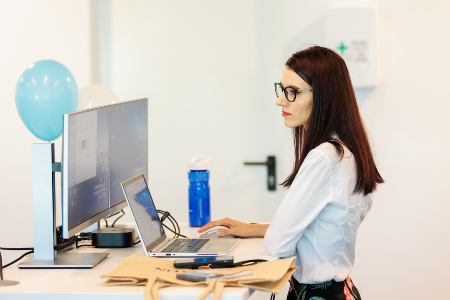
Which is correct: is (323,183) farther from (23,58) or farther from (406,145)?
(23,58)

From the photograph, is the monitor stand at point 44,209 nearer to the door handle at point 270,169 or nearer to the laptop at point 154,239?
the laptop at point 154,239

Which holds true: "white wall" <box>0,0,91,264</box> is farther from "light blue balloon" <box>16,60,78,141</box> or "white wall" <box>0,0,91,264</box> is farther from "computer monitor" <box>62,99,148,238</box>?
"computer monitor" <box>62,99,148,238</box>

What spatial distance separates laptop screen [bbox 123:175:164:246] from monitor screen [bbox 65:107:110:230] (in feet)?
0.40

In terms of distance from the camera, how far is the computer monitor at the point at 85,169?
123 cm

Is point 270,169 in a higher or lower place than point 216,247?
higher

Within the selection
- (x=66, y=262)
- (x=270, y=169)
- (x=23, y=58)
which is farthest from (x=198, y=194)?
(x=23, y=58)

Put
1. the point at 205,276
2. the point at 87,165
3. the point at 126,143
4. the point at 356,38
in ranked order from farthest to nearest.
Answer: the point at 356,38 < the point at 126,143 < the point at 87,165 < the point at 205,276

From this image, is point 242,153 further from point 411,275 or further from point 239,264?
point 239,264

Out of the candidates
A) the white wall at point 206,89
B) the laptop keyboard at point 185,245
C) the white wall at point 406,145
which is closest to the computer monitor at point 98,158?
the laptop keyboard at point 185,245

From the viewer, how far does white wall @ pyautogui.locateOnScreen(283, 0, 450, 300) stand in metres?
2.41

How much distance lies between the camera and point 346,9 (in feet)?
7.84

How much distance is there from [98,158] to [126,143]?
0.25 metres

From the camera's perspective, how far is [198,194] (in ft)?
6.07

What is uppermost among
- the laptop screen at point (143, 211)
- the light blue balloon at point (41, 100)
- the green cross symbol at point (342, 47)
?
the green cross symbol at point (342, 47)
